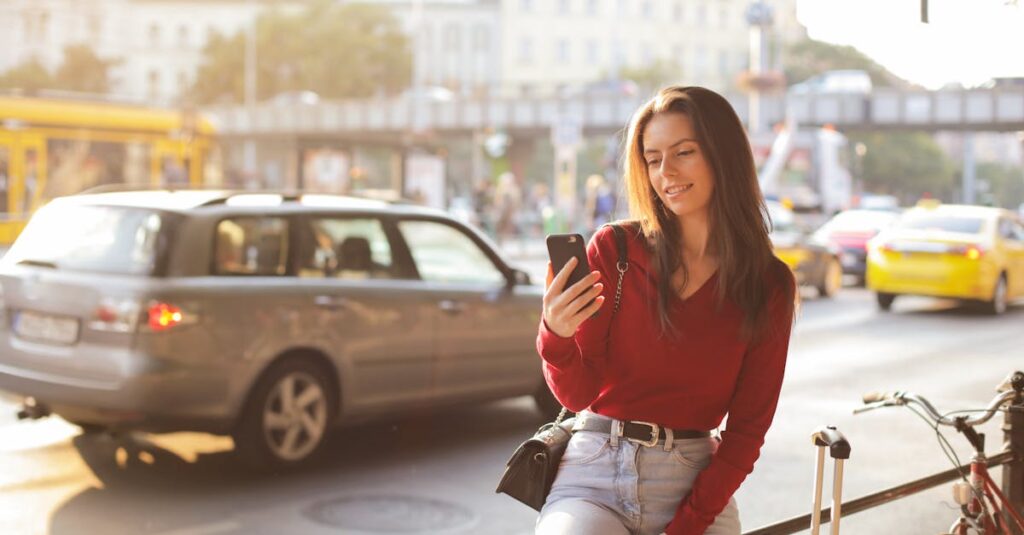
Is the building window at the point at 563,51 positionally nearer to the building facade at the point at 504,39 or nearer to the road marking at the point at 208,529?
the building facade at the point at 504,39

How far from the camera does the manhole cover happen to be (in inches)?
240

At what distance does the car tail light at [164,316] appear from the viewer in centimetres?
662

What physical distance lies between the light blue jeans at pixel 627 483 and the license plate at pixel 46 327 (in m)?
4.70

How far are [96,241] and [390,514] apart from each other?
2231mm

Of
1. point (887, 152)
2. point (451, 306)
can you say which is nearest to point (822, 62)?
point (887, 152)

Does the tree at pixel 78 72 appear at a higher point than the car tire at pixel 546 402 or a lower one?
higher

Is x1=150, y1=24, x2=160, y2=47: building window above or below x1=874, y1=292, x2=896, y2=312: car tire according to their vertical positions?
above

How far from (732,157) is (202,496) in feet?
14.7

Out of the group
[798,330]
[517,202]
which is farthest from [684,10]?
[798,330]

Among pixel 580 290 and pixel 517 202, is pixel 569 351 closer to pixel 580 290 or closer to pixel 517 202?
pixel 580 290

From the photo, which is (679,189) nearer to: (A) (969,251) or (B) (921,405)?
(B) (921,405)

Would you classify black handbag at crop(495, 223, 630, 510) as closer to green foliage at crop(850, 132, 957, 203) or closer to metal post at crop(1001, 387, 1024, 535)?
metal post at crop(1001, 387, 1024, 535)

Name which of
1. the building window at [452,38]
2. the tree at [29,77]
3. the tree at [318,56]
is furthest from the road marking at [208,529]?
the building window at [452,38]

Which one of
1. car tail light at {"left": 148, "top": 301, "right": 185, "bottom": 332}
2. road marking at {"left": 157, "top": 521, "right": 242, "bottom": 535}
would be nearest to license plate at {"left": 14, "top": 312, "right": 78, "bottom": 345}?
car tail light at {"left": 148, "top": 301, "right": 185, "bottom": 332}
